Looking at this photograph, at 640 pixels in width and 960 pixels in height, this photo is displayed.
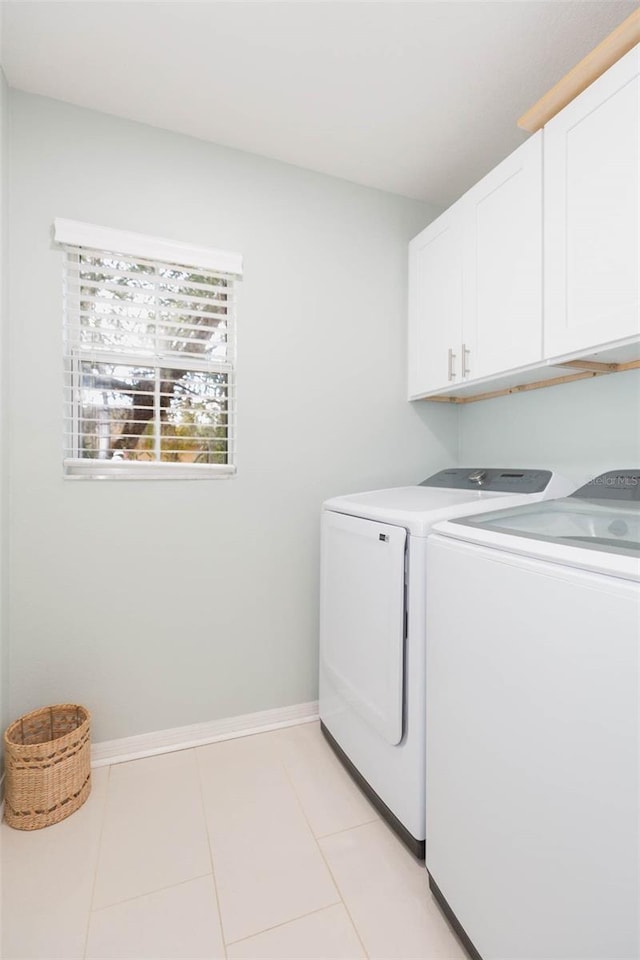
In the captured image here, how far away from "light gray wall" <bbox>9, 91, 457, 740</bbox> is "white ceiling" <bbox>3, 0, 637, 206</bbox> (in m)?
0.17

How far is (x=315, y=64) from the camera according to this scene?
1.54 m

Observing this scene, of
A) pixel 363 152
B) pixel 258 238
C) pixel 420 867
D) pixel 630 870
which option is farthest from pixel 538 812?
pixel 363 152

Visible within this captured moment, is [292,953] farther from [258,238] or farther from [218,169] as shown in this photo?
[218,169]

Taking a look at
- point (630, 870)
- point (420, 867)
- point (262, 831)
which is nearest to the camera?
point (630, 870)

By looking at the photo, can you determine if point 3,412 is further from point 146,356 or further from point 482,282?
point 482,282

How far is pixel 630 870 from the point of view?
672 mm

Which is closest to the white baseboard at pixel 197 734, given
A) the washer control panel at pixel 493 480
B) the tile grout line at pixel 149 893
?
the tile grout line at pixel 149 893

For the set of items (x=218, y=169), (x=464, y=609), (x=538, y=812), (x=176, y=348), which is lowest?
(x=538, y=812)

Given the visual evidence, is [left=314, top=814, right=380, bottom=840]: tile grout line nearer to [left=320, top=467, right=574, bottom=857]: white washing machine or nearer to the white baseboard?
[left=320, top=467, right=574, bottom=857]: white washing machine

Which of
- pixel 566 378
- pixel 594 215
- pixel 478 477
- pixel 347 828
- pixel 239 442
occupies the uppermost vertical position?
pixel 594 215

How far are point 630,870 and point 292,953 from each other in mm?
889

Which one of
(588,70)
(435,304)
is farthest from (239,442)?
(588,70)

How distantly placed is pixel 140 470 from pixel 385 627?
45.7 inches

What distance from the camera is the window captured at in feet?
5.76
